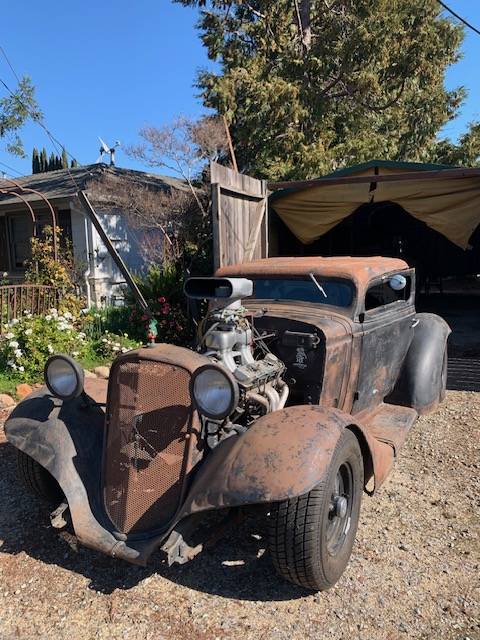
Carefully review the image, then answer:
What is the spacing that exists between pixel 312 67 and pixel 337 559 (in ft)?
43.1

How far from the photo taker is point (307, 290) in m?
Answer: 4.13

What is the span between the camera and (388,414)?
172 inches

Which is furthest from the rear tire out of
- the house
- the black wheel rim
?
the house

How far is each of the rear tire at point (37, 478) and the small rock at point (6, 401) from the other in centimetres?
225

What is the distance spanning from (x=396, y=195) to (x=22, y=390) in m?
6.40

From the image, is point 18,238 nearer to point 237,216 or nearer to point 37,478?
point 237,216

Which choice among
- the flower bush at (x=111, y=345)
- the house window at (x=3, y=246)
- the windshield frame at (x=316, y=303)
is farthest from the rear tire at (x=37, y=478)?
the house window at (x=3, y=246)

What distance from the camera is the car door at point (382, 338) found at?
4035 mm

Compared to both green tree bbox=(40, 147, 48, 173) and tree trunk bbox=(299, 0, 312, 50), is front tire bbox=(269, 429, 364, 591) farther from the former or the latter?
green tree bbox=(40, 147, 48, 173)

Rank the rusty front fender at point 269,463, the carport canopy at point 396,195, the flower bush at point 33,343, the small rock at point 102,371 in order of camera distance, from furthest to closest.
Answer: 1. the carport canopy at point 396,195
2. the small rock at point 102,371
3. the flower bush at point 33,343
4. the rusty front fender at point 269,463

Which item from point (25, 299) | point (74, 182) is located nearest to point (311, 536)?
point (25, 299)

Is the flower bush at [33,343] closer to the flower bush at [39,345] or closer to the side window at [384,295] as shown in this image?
the flower bush at [39,345]

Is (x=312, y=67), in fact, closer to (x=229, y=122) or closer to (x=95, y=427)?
(x=229, y=122)

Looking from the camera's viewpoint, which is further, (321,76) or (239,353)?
(321,76)
